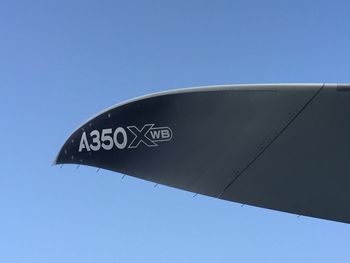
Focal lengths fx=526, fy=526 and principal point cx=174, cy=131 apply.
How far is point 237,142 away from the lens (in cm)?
1050

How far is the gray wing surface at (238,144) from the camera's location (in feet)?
32.1

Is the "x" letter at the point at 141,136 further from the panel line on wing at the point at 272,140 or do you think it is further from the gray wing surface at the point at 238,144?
the panel line on wing at the point at 272,140

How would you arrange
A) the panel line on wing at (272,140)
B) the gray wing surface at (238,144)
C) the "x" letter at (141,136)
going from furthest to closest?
the "x" letter at (141,136), the gray wing surface at (238,144), the panel line on wing at (272,140)

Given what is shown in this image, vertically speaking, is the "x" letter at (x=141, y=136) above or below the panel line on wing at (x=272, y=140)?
above

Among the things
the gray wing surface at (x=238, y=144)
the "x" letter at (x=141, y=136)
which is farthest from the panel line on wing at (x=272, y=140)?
the "x" letter at (x=141, y=136)

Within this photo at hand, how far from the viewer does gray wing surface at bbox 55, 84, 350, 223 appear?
9797 mm

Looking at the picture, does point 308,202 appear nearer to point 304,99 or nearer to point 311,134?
point 311,134

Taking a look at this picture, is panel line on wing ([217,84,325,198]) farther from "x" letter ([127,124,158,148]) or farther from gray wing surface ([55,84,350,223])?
"x" letter ([127,124,158,148])

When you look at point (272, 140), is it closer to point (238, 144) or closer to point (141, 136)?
point (238, 144)

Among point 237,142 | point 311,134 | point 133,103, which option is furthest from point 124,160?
point 311,134

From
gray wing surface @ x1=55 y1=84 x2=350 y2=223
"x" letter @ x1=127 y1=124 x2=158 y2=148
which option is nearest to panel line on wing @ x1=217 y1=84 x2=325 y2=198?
gray wing surface @ x1=55 y1=84 x2=350 y2=223

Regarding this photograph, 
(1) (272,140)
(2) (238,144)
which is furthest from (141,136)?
(1) (272,140)

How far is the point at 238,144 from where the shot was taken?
34.6ft

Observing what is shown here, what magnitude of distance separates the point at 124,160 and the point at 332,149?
4312 mm
